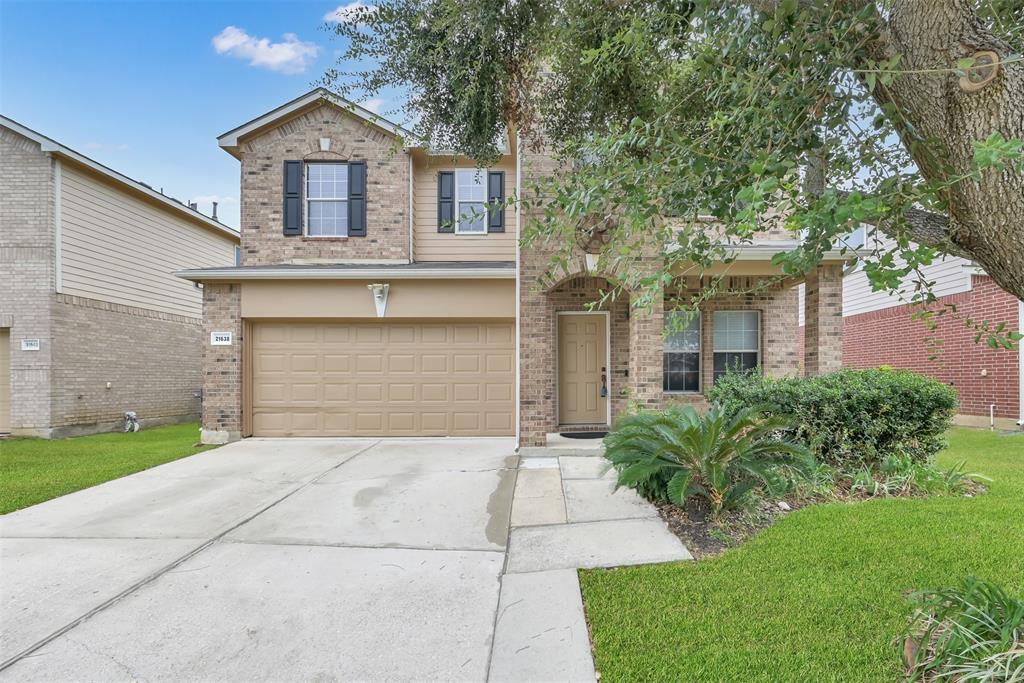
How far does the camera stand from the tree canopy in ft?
6.12

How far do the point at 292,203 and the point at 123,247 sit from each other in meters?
4.78

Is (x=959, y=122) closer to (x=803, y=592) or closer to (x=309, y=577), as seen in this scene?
(x=803, y=592)

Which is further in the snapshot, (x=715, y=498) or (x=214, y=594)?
(x=715, y=498)

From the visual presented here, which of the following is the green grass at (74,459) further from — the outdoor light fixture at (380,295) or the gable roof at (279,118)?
the gable roof at (279,118)

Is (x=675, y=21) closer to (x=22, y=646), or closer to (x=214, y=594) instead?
(x=214, y=594)

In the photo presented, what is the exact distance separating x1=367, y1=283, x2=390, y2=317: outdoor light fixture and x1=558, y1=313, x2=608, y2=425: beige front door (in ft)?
10.7

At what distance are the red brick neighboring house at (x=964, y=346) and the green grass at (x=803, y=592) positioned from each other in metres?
5.28

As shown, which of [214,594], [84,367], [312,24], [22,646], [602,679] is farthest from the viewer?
[84,367]

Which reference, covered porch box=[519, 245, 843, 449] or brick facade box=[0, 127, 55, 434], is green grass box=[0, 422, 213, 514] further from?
covered porch box=[519, 245, 843, 449]

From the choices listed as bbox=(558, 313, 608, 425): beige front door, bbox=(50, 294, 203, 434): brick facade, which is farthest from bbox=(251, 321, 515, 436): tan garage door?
bbox=(50, 294, 203, 434): brick facade

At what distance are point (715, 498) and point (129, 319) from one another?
41.7 ft

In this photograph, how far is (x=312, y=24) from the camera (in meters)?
5.03

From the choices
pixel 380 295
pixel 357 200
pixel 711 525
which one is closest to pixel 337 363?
pixel 380 295

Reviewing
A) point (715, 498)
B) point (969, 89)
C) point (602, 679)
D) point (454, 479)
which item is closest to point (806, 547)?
point (715, 498)
